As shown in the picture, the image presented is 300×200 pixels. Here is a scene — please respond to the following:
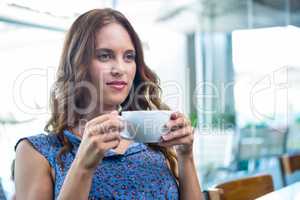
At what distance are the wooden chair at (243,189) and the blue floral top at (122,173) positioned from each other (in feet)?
0.41

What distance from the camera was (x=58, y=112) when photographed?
3.53 feet

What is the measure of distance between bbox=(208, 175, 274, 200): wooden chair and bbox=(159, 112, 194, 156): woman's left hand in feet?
0.63

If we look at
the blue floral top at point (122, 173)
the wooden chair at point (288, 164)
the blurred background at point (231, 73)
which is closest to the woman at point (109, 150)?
the blue floral top at point (122, 173)

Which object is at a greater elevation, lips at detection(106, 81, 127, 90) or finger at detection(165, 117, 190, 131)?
lips at detection(106, 81, 127, 90)

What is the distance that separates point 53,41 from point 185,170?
1526 mm

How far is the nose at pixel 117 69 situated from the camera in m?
0.99

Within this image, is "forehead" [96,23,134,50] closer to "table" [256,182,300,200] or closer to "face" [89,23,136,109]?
"face" [89,23,136,109]

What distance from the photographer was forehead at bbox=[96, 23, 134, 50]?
102 cm

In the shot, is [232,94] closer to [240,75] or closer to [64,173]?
[240,75]

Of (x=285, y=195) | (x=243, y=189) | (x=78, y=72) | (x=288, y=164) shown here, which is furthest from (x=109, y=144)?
(x=288, y=164)

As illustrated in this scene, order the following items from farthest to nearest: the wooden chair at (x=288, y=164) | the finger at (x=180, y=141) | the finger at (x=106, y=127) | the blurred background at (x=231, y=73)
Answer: the blurred background at (x=231, y=73) → the wooden chair at (x=288, y=164) → the finger at (x=180, y=141) → the finger at (x=106, y=127)

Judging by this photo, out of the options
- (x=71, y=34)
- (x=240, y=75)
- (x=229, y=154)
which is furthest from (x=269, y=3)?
(x=71, y=34)

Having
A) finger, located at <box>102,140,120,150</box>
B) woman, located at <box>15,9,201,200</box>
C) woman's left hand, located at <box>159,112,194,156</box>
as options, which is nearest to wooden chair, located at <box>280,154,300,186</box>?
woman, located at <box>15,9,201,200</box>

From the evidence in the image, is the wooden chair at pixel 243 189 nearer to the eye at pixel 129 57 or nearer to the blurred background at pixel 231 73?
the eye at pixel 129 57
